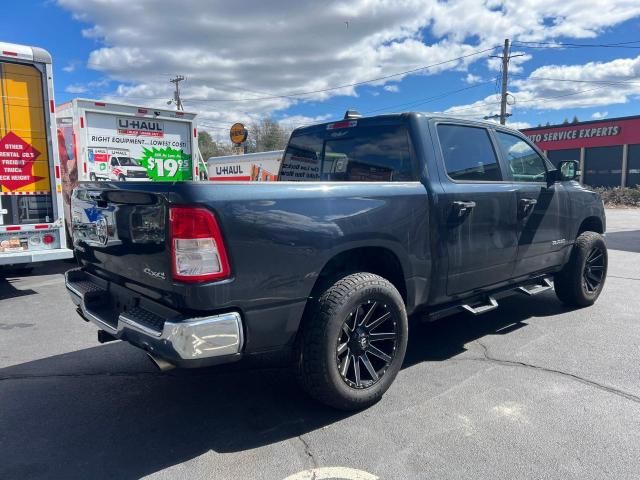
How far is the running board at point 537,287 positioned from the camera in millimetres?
5027

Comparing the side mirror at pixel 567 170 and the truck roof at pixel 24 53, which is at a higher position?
the truck roof at pixel 24 53

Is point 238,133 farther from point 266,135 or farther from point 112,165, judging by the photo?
point 266,135

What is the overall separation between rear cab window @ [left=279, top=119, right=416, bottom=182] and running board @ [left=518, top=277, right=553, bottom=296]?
1.97 meters

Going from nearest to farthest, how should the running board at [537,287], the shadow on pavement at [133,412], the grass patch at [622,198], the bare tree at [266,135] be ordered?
the shadow on pavement at [133,412] < the running board at [537,287] < the grass patch at [622,198] < the bare tree at [266,135]

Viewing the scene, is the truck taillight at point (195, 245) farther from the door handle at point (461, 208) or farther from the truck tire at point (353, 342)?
the door handle at point (461, 208)

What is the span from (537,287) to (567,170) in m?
1.23

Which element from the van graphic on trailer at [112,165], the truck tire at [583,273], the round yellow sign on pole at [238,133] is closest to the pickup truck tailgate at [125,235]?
the truck tire at [583,273]

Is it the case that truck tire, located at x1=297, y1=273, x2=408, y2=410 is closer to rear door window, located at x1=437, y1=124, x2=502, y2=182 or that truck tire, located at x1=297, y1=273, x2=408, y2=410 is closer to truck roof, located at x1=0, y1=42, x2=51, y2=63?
rear door window, located at x1=437, y1=124, x2=502, y2=182

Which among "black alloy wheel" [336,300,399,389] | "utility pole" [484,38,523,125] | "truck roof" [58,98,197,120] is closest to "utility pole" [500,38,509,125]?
"utility pole" [484,38,523,125]

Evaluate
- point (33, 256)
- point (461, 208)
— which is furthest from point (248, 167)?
point (461, 208)

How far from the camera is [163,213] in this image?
2.80m

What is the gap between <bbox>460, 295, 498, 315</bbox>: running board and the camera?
425 cm

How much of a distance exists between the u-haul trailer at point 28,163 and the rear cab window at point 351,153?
3.77 meters

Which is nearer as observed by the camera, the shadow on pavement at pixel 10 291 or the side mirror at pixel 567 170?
the side mirror at pixel 567 170
